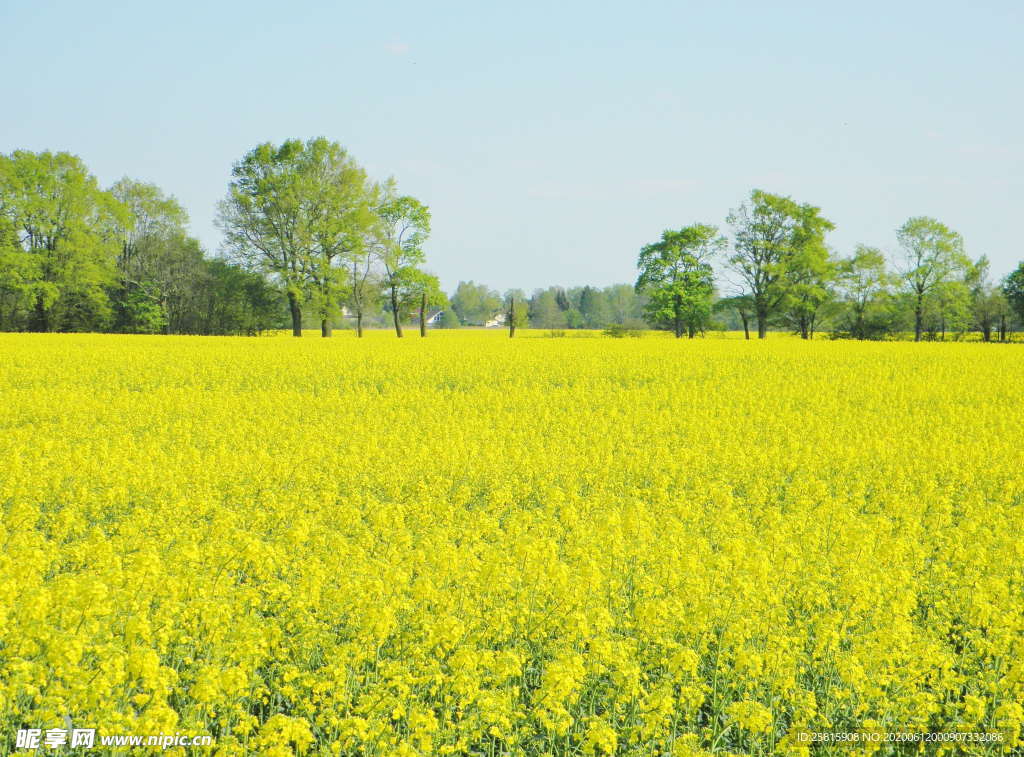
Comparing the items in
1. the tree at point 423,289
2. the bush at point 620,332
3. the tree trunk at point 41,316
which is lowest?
the bush at point 620,332

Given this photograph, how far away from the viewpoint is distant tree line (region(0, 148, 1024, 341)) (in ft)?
179

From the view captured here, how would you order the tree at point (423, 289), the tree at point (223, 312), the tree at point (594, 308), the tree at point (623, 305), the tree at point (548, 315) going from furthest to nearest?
the tree at point (623, 305)
the tree at point (594, 308)
the tree at point (548, 315)
the tree at point (223, 312)
the tree at point (423, 289)

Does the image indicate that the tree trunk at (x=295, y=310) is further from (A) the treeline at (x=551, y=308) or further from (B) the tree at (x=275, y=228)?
(A) the treeline at (x=551, y=308)

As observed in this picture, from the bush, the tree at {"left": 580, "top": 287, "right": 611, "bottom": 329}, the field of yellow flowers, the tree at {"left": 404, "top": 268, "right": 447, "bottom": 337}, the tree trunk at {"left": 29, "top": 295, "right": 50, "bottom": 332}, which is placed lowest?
the field of yellow flowers

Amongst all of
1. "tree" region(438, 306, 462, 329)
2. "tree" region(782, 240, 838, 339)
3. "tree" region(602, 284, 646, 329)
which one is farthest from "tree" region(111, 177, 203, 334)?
"tree" region(602, 284, 646, 329)

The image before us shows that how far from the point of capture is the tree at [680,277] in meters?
69.4

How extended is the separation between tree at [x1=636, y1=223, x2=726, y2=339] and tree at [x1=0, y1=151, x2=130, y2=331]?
164 ft

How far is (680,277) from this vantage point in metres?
71.7

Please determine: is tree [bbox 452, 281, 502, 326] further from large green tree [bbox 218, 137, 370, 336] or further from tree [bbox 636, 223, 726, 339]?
large green tree [bbox 218, 137, 370, 336]

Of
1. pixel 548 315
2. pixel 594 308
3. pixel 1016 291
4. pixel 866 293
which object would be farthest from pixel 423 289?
pixel 594 308

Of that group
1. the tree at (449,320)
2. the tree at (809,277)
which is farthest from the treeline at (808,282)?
the tree at (449,320)

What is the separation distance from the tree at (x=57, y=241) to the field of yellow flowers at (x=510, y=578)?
46003 mm

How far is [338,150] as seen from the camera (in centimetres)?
5644

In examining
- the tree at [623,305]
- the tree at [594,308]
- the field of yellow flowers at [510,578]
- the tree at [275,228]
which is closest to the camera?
the field of yellow flowers at [510,578]
